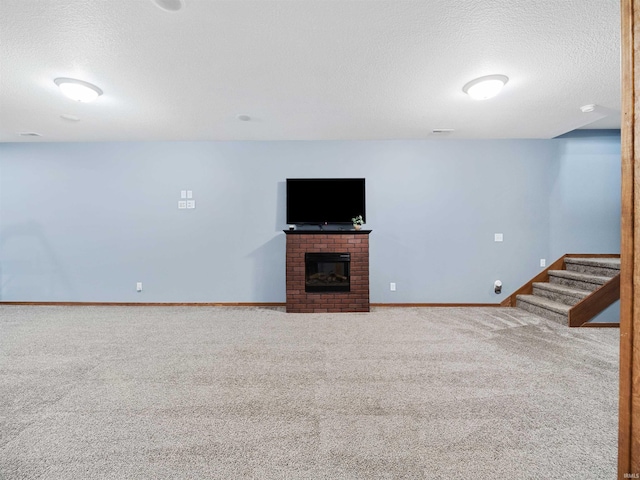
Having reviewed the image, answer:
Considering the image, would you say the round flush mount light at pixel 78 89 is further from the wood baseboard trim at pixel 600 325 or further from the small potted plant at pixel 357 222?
the wood baseboard trim at pixel 600 325

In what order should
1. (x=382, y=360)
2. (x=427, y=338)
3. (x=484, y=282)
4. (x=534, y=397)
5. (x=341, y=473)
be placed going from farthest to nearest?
1. (x=484, y=282)
2. (x=427, y=338)
3. (x=382, y=360)
4. (x=534, y=397)
5. (x=341, y=473)

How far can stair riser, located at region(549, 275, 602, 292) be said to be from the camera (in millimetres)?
3847

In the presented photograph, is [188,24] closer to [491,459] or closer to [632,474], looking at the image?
[632,474]

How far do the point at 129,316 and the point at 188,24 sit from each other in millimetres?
3669

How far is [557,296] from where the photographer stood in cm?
408

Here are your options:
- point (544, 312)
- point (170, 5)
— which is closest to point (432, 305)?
point (544, 312)

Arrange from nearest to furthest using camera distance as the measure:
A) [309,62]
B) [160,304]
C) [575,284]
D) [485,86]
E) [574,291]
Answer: [309,62], [485,86], [574,291], [575,284], [160,304]

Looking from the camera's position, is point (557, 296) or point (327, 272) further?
point (327, 272)

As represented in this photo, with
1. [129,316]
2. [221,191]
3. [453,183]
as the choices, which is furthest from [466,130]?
[129,316]

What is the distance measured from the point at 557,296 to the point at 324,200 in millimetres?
3552

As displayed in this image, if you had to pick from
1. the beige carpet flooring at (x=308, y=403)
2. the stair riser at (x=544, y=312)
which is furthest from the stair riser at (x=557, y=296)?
the beige carpet flooring at (x=308, y=403)

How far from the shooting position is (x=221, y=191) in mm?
4738

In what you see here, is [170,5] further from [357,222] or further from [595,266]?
[595,266]

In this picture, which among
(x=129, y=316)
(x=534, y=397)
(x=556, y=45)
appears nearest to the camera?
(x=534, y=397)
